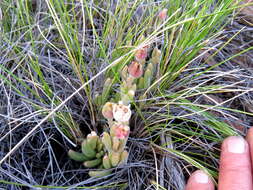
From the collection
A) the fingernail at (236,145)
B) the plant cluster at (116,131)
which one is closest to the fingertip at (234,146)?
the fingernail at (236,145)

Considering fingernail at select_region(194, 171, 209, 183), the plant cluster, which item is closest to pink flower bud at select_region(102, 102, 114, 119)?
the plant cluster

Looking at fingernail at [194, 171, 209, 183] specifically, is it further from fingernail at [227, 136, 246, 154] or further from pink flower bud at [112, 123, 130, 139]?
pink flower bud at [112, 123, 130, 139]

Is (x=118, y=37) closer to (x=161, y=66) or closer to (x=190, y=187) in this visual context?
(x=161, y=66)

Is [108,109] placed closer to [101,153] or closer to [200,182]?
[101,153]

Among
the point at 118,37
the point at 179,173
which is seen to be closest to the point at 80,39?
the point at 118,37

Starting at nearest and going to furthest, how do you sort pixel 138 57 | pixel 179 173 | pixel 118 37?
pixel 138 57 < pixel 179 173 < pixel 118 37

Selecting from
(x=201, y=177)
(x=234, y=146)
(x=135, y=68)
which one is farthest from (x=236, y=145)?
(x=135, y=68)
